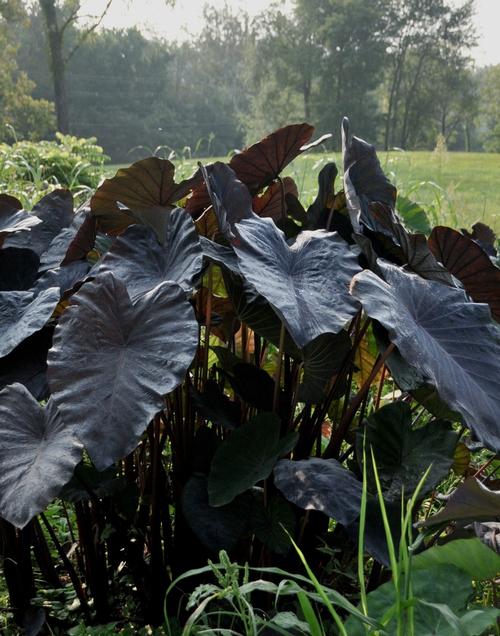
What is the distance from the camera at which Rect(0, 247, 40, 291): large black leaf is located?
1.06 meters

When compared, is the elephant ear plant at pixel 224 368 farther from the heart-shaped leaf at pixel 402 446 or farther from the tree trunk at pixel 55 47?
the tree trunk at pixel 55 47

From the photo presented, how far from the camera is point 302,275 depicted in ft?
2.55

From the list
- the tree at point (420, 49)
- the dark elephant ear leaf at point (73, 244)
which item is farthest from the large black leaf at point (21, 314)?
the tree at point (420, 49)

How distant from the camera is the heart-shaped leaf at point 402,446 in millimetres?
821

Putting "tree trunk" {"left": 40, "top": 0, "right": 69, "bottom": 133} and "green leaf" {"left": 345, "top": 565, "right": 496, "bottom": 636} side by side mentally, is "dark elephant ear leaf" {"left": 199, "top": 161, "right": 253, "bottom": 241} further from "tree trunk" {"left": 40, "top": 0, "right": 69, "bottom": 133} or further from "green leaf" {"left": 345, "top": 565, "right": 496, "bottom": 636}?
"tree trunk" {"left": 40, "top": 0, "right": 69, "bottom": 133}

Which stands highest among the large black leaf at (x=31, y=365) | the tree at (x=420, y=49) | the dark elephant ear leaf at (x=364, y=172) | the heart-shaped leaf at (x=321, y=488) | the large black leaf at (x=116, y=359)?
the tree at (x=420, y=49)

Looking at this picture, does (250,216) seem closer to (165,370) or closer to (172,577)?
(165,370)

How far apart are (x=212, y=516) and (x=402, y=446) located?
0.83ft

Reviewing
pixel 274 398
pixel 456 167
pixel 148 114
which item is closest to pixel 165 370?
pixel 274 398

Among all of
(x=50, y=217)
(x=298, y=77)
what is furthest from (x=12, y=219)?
(x=298, y=77)

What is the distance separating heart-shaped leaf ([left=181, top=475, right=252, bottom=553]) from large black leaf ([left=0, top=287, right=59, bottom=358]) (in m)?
0.28

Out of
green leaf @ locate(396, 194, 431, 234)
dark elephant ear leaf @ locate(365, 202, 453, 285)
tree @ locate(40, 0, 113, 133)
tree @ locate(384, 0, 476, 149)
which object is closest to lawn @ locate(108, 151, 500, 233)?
green leaf @ locate(396, 194, 431, 234)

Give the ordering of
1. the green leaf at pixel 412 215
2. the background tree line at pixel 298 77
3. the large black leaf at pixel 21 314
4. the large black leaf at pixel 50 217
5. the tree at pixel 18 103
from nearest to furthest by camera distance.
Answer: the large black leaf at pixel 21 314 < the large black leaf at pixel 50 217 < the green leaf at pixel 412 215 < the tree at pixel 18 103 < the background tree line at pixel 298 77

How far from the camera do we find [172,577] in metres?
0.98
